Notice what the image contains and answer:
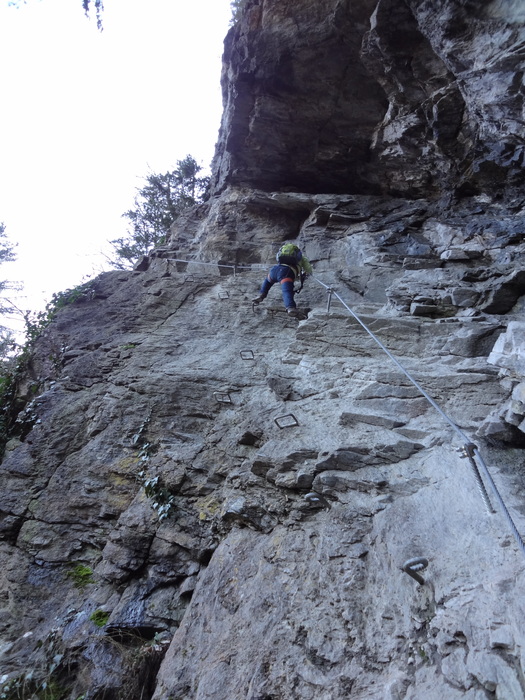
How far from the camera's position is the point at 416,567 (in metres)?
2.68

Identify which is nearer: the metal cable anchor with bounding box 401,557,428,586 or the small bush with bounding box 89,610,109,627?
the metal cable anchor with bounding box 401,557,428,586

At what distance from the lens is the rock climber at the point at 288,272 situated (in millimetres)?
6844

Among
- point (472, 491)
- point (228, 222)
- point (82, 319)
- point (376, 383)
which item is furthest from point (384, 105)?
point (472, 491)

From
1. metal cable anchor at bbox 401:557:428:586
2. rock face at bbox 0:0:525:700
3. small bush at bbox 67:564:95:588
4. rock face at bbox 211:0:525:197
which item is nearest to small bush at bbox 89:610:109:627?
rock face at bbox 0:0:525:700

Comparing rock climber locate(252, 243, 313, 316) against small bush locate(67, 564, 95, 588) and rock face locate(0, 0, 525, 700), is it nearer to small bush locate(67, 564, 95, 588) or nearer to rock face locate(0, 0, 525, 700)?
rock face locate(0, 0, 525, 700)

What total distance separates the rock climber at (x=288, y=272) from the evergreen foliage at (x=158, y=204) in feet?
30.8

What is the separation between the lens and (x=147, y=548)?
14.2 ft

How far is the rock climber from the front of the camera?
6.84m

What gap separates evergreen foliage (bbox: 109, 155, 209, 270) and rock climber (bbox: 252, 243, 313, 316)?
9.40 metres

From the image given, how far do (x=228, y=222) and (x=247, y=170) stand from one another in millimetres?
1893

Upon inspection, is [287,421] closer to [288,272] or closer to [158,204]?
[288,272]

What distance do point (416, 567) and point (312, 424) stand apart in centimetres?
200

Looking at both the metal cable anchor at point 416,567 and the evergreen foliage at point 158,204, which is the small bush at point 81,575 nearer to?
the metal cable anchor at point 416,567

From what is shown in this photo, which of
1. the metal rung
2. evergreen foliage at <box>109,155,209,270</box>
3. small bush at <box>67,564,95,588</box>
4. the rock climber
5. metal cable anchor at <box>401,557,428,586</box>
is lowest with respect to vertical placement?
small bush at <box>67,564,95,588</box>
